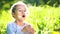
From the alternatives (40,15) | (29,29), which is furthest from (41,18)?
(29,29)

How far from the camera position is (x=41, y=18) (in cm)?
231

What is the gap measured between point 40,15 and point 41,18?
0.10 feet

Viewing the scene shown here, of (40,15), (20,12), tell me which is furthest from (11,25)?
(40,15)

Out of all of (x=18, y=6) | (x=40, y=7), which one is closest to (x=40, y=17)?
(x=40, y=7)

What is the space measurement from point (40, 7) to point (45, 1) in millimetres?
84

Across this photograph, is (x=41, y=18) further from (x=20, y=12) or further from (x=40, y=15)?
(x=20, y=12)

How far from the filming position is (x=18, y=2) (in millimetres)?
2283

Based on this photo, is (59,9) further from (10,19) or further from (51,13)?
(10,19)

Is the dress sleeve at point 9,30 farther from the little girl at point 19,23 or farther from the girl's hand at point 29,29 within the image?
the girl's hand at point 29,29

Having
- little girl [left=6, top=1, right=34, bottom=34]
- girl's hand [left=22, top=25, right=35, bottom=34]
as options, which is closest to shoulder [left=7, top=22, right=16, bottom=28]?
little girl [left=6, top=1, right=34, bottom=34]

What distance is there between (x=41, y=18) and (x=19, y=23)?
226 mm

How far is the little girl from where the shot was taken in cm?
226

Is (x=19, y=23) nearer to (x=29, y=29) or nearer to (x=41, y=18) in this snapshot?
(x=29, y=29)

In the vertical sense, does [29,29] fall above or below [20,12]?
below
